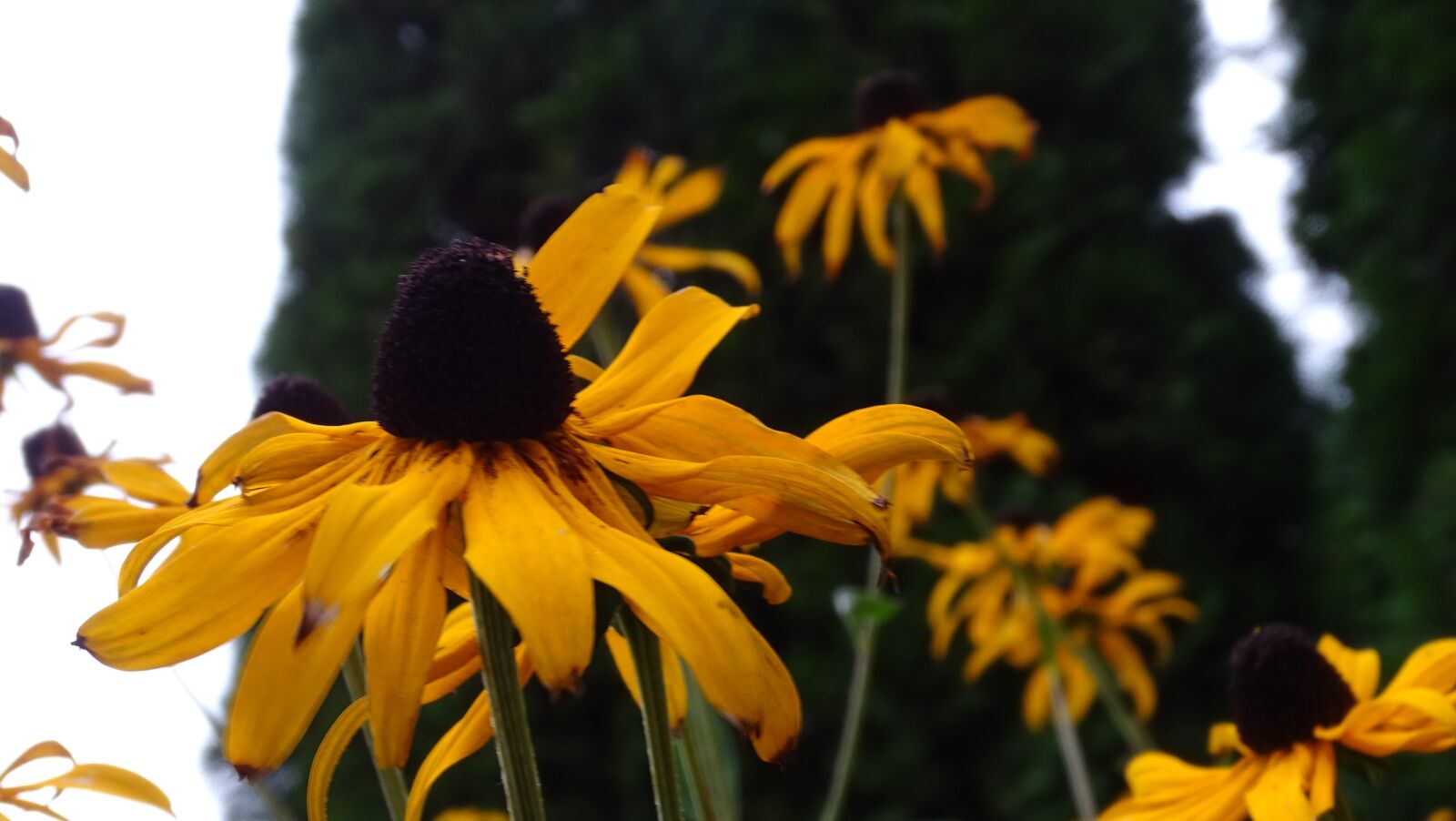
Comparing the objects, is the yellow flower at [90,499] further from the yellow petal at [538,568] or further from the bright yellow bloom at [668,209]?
the bright yellow bloom at [668,209]

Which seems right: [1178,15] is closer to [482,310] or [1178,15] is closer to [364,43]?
[364,43]

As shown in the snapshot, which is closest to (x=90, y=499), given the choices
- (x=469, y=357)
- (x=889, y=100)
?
(x=469, y=357)

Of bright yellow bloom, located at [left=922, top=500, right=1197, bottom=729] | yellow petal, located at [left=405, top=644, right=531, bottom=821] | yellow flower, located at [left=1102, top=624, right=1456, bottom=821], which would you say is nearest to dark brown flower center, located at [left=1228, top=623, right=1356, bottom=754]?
yellow flower, located at [left=1102, top=624, right=1456, bottom=821]

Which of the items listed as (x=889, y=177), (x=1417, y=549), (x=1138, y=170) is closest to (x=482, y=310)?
(x=889, y=177)

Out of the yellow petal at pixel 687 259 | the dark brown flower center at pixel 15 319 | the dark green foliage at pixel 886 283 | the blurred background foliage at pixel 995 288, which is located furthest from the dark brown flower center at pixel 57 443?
the dark green foliage at pixel 886 283

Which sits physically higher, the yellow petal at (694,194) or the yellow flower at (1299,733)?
the yellow petal at (694,194)

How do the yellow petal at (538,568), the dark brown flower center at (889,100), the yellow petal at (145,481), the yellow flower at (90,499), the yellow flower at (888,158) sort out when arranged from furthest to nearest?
the dark brown flower center at (889,100)
the yellow flower at (888,158)
the yellow petal at (145,481)
the yellow flower at (90,499)
the yellow petal at (538,568)

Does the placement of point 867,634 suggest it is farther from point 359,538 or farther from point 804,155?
point 359,538
